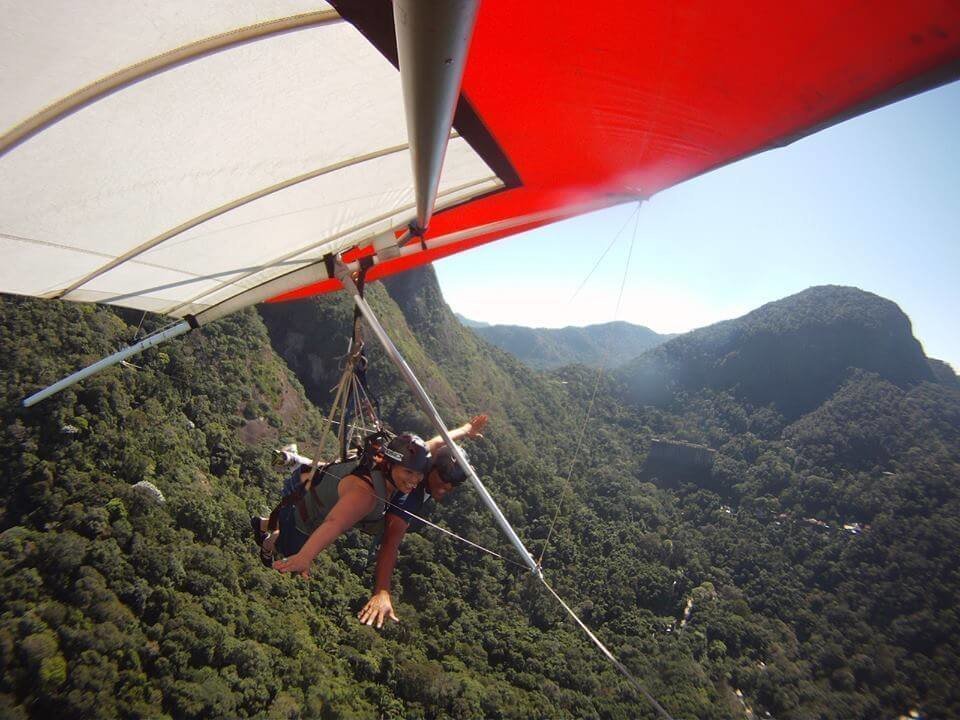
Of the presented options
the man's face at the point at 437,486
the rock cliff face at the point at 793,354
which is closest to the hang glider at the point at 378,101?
the man's face at the point at 437,486

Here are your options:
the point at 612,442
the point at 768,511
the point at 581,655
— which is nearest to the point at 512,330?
the point at 612,442

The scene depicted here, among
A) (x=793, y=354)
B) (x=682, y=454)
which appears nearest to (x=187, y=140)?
(x=682, y=454)

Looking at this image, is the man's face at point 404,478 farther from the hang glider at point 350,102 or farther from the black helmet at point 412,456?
the hang glider at point 350,102

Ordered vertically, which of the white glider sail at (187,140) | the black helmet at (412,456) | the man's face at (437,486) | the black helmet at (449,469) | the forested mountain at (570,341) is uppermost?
the forested mountain at (570,341)

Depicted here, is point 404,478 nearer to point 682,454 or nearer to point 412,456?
point 412,456

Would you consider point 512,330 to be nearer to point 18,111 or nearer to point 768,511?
point 768,511

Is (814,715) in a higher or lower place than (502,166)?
lower
